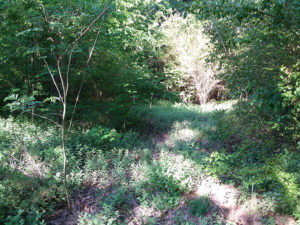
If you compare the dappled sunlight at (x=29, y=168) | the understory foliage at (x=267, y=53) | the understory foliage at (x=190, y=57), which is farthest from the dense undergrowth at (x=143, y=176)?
the understory foliage at (x=190, y=57)

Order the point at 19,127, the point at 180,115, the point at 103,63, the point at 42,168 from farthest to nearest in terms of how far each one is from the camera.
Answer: the point at 180,115 < the point at 103,63 < the point at 19,127 < the point at 42,168

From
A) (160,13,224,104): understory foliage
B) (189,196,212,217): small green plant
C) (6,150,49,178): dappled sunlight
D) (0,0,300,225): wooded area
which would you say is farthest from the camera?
(160,13,224,104): understory foliage

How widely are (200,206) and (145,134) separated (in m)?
3.53

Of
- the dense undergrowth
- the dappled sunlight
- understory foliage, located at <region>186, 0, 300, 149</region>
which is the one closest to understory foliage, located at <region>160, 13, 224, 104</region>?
understory foliage, located at <region>186, 0, 300, 149</region>

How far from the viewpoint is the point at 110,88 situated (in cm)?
609

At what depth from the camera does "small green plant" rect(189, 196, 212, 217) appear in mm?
2885

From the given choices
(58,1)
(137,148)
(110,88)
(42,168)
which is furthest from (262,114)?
(58,1)

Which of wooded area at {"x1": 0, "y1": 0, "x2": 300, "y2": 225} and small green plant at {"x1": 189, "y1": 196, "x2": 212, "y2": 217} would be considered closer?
wooded area at {"x1": 0, "y1": 0, "x2": 300, "y2": 225}

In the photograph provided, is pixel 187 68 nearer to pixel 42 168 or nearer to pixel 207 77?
pixel 207 77

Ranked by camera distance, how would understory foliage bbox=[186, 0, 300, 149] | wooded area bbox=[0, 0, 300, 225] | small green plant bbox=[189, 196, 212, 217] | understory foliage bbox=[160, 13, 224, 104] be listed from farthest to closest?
understory foliage bbox=[160, 13, 224, 104]
small green plant bbox=[189, 196, 212, 217]
wooded area bbox=[0, 0, 300, 225]
understory foliage bbox=[186, 0, 300, 149]

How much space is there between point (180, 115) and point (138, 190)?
485 cm

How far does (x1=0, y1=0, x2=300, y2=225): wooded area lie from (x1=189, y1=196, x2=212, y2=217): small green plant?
0.05 feet

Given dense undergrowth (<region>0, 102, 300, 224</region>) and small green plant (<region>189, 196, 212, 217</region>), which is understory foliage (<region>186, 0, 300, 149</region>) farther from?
small green plant (<region>189, 196, 212, 217</region>)

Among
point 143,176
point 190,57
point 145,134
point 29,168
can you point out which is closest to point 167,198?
point 143,176
